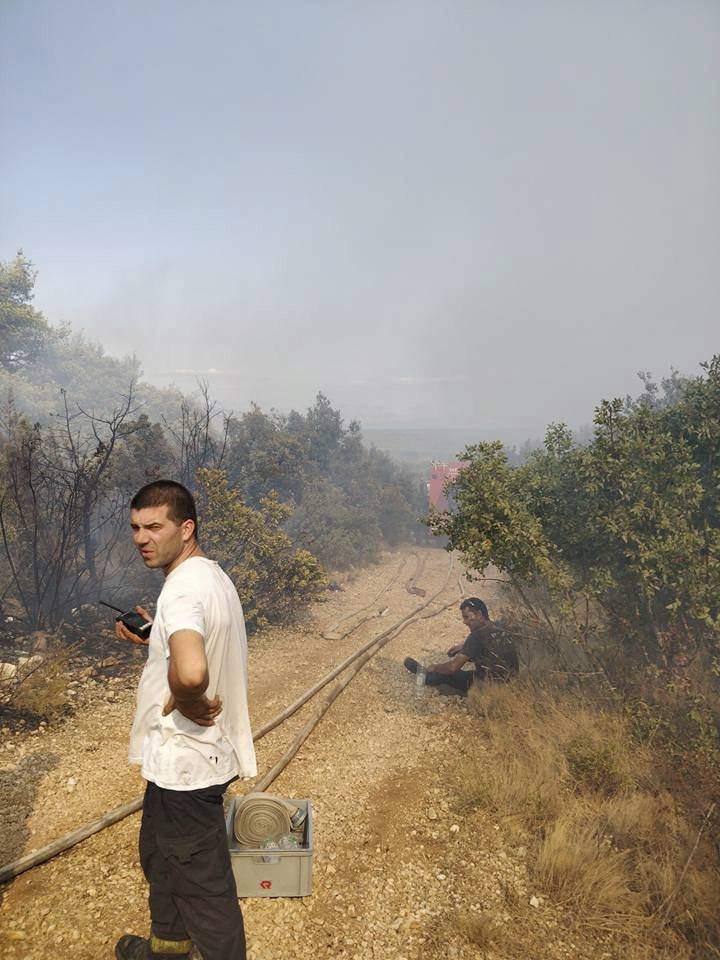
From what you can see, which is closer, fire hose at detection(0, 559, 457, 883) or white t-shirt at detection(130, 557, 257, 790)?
white t-shirt at detection(130, 557, 257, 790)

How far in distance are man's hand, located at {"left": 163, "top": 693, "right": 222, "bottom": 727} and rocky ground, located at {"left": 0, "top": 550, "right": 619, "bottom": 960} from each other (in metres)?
2.30

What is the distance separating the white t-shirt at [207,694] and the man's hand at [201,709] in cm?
16

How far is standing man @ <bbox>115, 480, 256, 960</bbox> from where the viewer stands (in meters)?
2.60

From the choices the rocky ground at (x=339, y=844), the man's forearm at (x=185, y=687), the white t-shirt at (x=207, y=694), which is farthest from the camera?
the rocky ground at (x=339, y=844)

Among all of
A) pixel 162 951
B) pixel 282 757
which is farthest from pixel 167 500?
pixel 282 757

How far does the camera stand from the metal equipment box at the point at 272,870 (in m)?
3.90

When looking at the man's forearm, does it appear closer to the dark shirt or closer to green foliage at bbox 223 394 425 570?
the dark shirt

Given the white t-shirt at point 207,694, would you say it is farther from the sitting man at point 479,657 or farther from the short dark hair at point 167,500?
the sitting man at point 479,657

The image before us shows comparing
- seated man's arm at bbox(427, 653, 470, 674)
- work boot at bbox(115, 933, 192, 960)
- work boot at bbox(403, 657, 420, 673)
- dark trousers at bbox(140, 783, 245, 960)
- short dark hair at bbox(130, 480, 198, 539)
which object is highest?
short dark hair at bbox(130, 480, 198, 539)

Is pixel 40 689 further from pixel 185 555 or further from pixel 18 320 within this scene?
pixel 18 320

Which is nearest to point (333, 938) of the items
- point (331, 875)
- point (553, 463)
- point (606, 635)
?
point (331, 875)

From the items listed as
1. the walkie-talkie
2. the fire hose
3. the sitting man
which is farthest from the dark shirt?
the walkie-talkie

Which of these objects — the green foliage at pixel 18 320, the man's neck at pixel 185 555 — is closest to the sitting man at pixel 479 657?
the man's neck at pixel 185 555

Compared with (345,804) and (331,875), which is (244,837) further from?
(345,804)
